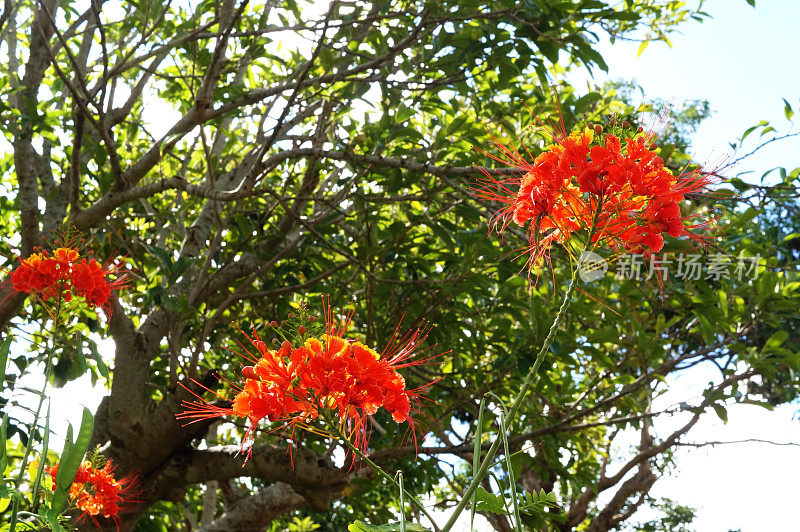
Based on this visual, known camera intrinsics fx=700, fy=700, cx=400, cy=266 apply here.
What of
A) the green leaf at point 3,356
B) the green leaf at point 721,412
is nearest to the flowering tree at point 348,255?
the green leaf at point 721,412

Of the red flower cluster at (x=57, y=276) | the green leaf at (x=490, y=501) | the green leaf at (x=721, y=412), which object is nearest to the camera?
the green leaf at (x=490, y=501)

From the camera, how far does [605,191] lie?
125 cm

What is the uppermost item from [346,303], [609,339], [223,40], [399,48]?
[399,48]

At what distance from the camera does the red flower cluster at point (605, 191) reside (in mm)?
1239

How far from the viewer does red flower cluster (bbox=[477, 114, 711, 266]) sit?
124 centimetres

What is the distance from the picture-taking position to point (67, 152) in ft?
12.9

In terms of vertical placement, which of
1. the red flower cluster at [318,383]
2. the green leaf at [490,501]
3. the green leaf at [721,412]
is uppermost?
the green leaf at [721,412]

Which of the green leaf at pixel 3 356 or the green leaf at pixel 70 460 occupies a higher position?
the green leaf at pixel 3 356

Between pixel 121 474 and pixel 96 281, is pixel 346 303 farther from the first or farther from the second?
pixel 96 281

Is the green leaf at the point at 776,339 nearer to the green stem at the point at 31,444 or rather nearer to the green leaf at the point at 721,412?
the green leaf at the point at 721,412

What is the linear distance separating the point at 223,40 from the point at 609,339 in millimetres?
2046

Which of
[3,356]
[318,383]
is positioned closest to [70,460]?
[3,356]

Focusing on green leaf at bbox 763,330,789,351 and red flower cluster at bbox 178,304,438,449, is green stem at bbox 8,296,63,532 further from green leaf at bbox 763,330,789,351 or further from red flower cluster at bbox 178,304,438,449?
green leaf at bbox 763,330,789,351

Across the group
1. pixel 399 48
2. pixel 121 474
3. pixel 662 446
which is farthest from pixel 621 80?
pixel 121 474
